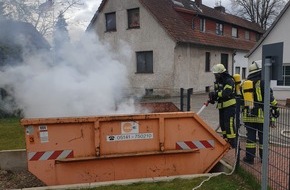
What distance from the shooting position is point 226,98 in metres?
6.73

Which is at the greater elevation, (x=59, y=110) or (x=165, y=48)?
(x=165, y=48)

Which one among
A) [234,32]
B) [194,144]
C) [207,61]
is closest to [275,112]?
[194,144]

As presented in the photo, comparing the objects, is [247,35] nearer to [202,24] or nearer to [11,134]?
[202,24]

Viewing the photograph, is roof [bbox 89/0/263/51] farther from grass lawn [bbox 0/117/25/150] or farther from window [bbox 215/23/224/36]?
grass lawn [bbox 0/117/25/150]

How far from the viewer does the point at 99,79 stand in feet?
20.8

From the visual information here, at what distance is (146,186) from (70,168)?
1.24 meters

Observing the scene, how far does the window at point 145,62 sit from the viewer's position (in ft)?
71.4

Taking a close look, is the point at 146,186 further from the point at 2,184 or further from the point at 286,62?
the point at 286,62

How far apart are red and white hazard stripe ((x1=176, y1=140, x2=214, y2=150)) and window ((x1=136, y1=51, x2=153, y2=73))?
16.4m

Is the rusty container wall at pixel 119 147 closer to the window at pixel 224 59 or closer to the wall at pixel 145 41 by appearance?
the wall at pixel 145 41

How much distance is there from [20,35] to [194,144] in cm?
410

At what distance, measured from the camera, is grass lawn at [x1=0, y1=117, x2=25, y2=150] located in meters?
7.78

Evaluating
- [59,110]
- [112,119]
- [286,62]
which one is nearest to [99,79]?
[59,110]

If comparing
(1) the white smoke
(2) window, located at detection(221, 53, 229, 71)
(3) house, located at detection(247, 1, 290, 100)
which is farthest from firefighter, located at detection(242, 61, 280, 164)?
(2) window, located at detection(221, 53, 229, 71)
